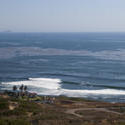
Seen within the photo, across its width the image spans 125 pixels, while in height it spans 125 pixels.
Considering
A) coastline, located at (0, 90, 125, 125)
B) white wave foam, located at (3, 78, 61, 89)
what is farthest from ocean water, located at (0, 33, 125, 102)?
coastline, located at (0, 90, 125, 125)

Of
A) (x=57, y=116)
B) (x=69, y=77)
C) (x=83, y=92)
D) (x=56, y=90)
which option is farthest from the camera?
(x=69, y=77)

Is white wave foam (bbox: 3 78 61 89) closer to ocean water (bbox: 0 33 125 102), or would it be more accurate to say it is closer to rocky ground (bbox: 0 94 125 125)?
ocean water (bbox: 0 33 125 102)

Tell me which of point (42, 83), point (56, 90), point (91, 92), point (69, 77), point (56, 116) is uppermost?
point (56, 116)

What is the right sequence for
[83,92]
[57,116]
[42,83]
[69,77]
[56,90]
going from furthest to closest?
[69,77] → [42,83] → [56,90] → [83,92] → [57,116]

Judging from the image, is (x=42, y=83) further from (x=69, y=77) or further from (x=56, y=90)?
(x=69, y=77)

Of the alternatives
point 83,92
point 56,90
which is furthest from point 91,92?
point 56,90

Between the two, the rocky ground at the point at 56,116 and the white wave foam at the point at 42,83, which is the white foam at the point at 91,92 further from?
the rocky ground at the point at 56,116

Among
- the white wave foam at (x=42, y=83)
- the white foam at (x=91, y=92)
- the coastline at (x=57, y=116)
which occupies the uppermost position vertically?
the coastline at (x=57, y=116)

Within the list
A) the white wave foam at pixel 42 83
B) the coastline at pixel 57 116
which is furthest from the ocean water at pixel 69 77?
the coastline at pixel 57 116

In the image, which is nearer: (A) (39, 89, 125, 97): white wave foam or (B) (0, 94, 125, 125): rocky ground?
(B) (0, 94, 125, 125): rocky ground

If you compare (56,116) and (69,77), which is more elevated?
(56,116)

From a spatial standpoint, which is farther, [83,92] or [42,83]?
[42,83]
